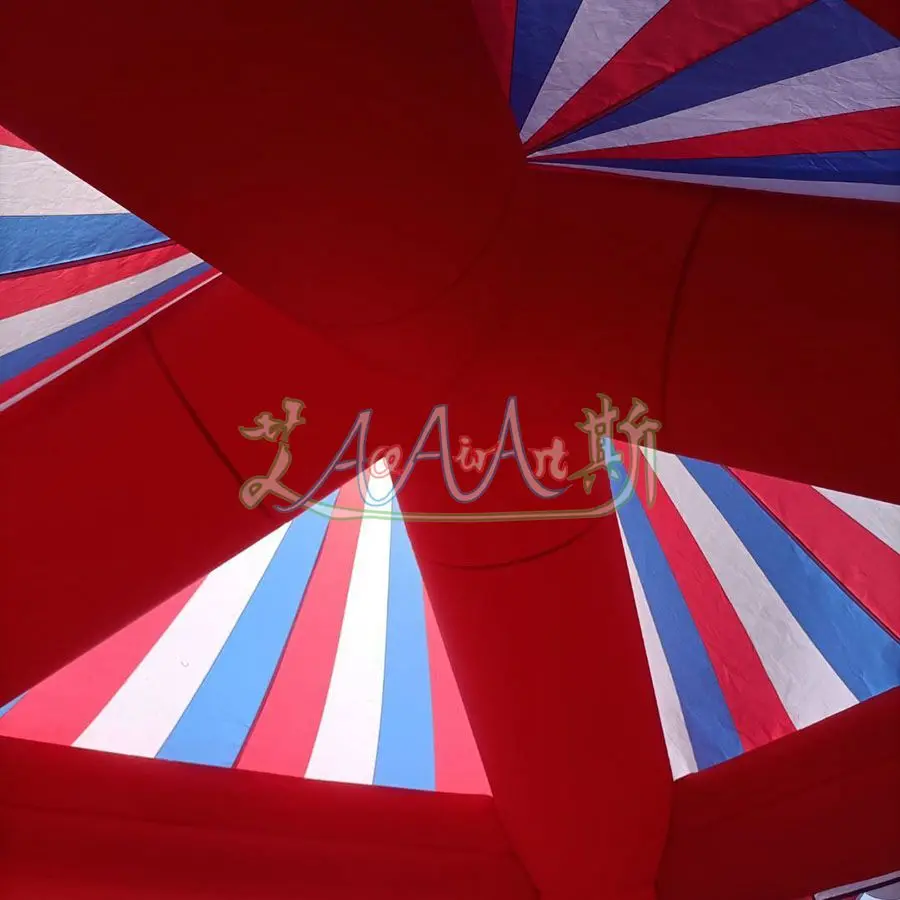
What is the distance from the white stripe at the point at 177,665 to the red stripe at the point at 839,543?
55.8 inches

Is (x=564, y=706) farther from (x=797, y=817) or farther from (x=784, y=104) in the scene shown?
(x=784, y=104)

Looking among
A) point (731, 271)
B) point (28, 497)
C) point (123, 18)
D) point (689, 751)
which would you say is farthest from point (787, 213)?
point (689, 751)

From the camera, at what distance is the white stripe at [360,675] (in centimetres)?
284

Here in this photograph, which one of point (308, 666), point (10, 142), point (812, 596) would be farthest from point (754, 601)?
point (10, 142)

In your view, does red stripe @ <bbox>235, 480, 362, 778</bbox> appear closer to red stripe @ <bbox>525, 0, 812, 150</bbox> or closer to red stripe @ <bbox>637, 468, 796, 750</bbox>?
red stripe @ <bbox>637, 468, 796, 750</bbox>

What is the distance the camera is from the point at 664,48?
1.58 m

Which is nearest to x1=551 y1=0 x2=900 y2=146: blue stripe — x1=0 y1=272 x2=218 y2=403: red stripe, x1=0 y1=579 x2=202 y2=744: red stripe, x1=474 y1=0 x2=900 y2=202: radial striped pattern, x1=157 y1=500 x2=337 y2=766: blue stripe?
x1=474 y1=0 x2=900 y2=202: radial striped pattern

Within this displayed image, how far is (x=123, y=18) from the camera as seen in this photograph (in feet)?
3.53

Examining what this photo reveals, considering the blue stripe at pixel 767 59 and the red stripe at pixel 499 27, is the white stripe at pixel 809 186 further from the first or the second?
the red stripe at pixel 499 27

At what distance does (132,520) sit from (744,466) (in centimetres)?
98

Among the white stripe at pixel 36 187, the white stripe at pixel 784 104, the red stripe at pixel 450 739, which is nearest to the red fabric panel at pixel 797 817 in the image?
the white stripe at pixel 784 104

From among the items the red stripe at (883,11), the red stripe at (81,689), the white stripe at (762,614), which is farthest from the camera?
the white stripe at (762,614)

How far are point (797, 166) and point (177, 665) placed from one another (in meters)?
2.13

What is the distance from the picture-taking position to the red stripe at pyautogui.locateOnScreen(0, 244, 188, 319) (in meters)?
2.17
